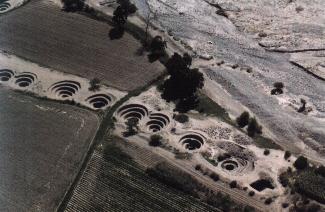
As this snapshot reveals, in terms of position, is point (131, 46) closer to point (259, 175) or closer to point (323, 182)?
point (259, 175)

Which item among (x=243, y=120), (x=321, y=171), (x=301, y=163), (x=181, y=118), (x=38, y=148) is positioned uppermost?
(x=243, y=120)

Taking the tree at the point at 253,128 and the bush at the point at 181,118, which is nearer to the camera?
the tree at the point at 253,128

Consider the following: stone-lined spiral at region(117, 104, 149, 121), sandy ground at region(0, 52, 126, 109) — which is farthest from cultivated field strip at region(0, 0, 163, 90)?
stone-lined spiral at region(117, 104, 149, 121)

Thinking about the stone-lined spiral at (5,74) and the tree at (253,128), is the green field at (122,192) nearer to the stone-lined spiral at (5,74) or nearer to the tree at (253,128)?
the tree at (253,128)

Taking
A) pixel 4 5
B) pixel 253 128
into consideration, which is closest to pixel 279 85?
pixel 253 128

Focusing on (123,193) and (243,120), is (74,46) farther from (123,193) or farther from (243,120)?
Answer: (123,193)

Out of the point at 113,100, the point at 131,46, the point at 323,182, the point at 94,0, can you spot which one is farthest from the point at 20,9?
the point at 323,182

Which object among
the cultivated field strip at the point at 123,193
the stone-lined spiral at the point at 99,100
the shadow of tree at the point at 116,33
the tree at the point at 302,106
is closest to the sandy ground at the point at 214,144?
the stone-lined spiral at the point at 99,100
